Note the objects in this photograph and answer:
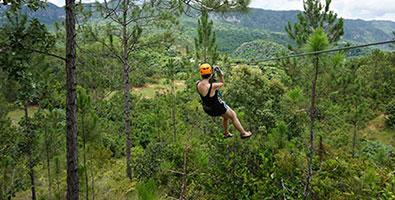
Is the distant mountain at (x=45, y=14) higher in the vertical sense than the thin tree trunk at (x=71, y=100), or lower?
higher

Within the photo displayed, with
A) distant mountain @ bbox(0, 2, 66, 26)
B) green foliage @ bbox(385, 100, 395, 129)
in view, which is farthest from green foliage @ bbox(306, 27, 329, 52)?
green foliage @ bbox(385, 100, 395, 129)

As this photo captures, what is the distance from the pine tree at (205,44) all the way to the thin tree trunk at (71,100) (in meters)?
5.99

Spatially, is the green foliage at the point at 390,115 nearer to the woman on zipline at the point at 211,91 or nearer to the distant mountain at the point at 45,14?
the woman on zipline at the point at 211,91

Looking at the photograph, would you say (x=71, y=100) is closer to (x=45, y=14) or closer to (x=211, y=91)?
(x=45, y=14)

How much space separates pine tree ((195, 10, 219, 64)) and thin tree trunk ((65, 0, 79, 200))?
599 centimetres

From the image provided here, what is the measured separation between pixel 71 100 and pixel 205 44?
678 cm

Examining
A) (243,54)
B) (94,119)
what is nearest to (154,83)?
(94,119)

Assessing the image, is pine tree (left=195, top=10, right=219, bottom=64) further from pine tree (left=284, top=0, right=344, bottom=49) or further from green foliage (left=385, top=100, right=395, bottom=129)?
green foliage (left=385, top=100, right=395, bottom=129)

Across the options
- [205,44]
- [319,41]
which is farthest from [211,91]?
[205,44]

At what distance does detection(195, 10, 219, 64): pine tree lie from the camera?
8852mm

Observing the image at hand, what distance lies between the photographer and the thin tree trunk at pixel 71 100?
3.19 m

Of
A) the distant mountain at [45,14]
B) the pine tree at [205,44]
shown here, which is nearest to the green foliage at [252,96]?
the pine tree at [205,44]

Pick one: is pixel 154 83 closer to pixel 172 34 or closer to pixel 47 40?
pixel 172 34

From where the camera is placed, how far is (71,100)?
328cm
